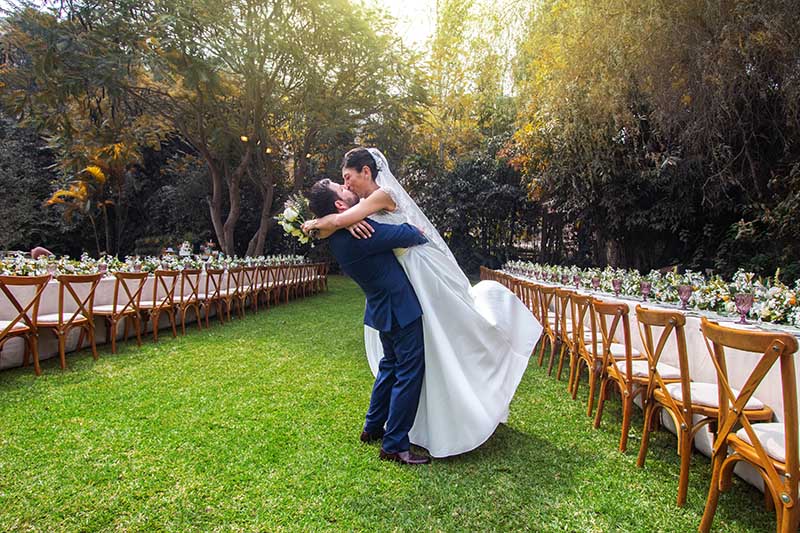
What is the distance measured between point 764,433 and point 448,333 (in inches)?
53.9

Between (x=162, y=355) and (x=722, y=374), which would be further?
(x=162, y=355)

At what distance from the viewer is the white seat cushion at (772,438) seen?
58.7 inches

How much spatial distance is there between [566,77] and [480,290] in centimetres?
422

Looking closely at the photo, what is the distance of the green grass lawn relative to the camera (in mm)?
1899

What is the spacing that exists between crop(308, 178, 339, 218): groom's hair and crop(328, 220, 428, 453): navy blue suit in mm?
149

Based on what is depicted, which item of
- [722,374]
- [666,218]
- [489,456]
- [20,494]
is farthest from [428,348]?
[666,218]

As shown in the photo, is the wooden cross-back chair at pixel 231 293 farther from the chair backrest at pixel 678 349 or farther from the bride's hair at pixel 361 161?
the chair backrest at pixel 678 349

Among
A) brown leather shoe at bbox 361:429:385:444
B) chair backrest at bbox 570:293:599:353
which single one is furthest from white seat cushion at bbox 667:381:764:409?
brown leather shoe at bbox 361:429:385:444

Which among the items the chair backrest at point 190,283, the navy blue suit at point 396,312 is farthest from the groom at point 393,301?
the chair backrest at point 190,283

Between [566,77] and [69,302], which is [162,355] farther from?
[566,77]

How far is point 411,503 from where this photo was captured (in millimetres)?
2033

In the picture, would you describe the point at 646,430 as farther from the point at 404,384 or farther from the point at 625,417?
the point at 404,384

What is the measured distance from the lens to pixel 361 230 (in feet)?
7.47

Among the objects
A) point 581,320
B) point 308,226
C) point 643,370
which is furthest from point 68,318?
point 643,370
